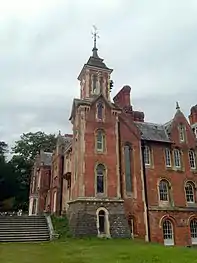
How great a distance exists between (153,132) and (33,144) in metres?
45.4

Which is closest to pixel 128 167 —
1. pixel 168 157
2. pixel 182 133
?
pixel 168 157

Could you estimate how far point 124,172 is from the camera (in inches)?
1293

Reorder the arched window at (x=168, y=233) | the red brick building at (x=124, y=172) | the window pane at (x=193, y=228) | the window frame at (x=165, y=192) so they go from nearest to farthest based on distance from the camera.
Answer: the red brick building at (x=124, y=172) → the arched window at (x=168, y=233) → the window pane at (x=193, y=228) → the window frame at (x=165, y=192)

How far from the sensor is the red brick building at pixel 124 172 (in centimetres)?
2927

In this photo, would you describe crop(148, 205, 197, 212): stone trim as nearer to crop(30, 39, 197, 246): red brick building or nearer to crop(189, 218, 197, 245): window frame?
crop(30, 39, 197, 246): red brick building

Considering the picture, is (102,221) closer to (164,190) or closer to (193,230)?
(164,190)

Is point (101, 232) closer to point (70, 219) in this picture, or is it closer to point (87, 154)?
point (70, 219)

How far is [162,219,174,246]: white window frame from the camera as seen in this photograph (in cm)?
3238

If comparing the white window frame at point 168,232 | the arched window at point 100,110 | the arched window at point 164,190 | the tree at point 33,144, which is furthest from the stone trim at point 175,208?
the tree at point 33,144

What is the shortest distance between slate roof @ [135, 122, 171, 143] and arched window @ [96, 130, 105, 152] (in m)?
5.70

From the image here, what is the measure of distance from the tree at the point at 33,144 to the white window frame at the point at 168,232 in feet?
153

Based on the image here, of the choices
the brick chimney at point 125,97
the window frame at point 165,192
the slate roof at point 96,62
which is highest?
the slate roof at point 96,62

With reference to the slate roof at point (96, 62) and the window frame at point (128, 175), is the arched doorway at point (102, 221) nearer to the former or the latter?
the window frame at point (128, 175)

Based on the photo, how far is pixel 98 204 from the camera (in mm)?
29062
